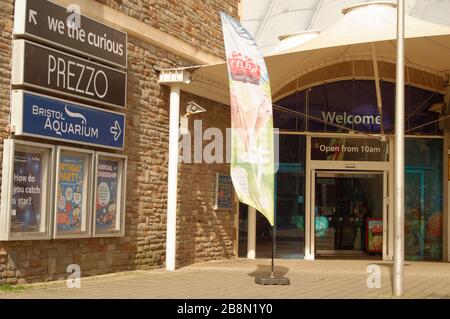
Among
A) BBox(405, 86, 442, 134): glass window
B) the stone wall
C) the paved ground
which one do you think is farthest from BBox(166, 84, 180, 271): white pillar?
BBox(405, 86, 442, 134): glass window

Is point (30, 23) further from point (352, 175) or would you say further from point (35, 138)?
point (352, 175)

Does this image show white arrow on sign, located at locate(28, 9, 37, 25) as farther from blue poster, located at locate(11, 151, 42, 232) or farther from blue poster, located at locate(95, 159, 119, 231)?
blue poster, located at locate(95, 159, 119, 231)

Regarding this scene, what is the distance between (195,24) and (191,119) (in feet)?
6.95

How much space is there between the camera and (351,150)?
62.1ft

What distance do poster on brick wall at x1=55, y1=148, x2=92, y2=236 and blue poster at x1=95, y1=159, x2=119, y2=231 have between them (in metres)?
0.35

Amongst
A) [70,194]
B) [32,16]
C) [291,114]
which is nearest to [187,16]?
[291,114]

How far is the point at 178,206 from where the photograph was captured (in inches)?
595

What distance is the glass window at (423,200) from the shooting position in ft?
61.4

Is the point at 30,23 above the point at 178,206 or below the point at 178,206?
above

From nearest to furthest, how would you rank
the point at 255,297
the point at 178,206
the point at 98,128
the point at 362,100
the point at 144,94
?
the point at 255,297 → the point at 98,128 → the point at 144,94 → the point at 178,206 → the point at 362,100

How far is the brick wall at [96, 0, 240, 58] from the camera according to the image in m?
13.8

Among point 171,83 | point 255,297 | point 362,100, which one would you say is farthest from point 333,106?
point 255,297

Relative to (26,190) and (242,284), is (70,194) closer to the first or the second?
(26,190)

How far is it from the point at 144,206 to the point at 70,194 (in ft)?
7.91
